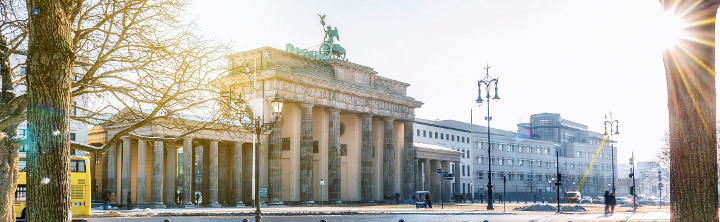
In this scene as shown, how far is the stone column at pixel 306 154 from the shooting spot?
215ft

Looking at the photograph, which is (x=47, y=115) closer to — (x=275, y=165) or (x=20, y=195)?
(x=20, y=195)

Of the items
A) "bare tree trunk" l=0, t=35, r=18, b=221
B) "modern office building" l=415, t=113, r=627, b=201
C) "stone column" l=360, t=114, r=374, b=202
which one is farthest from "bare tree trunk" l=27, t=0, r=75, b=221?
"modern office building" l=415, t=113, r=627, b=201

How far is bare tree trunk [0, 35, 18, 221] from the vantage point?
14703mm

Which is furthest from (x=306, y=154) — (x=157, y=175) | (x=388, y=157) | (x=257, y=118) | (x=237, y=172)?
(x=257, y=118)

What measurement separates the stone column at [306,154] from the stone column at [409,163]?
1884cm

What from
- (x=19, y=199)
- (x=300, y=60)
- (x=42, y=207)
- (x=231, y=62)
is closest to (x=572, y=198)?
(x=300, y=60)

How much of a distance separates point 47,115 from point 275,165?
180 feet

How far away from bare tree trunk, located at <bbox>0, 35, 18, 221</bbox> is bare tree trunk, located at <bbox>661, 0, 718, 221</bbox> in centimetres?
1230

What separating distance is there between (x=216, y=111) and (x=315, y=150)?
2210 inches

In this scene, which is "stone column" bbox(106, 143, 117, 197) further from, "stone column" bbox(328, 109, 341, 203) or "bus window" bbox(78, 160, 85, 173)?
"bus window" bbox(78, 160, 85, 173)

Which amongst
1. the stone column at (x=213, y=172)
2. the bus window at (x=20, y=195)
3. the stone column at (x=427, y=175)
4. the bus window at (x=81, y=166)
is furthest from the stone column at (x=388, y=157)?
the bus window at (x=20, y=195)

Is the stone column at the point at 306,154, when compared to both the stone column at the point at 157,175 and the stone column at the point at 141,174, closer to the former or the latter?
the stone column at the point at 157,175

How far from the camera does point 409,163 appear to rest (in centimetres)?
8275

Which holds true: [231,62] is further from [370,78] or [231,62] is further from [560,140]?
[560,140]
